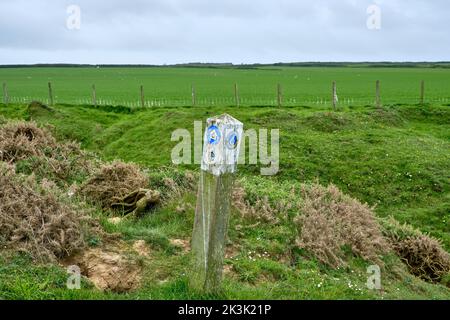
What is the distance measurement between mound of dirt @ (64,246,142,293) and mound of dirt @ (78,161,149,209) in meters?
2.94

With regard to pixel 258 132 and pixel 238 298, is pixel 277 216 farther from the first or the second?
pixel 258 132

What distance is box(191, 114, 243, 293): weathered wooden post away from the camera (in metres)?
6.66

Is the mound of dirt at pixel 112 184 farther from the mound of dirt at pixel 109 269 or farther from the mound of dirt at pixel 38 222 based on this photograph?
the mound of dirt at pixel 109 269

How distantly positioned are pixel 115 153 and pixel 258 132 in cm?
679

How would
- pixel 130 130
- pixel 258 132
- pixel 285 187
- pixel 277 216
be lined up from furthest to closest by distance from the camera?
1. pixel 130 130
2. pixel 258 132
3. pixel 285 187
4. pixel 277 216

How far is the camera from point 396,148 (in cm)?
2312

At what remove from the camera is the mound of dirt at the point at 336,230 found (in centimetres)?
966

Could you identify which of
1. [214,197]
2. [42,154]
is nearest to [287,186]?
[42,154]

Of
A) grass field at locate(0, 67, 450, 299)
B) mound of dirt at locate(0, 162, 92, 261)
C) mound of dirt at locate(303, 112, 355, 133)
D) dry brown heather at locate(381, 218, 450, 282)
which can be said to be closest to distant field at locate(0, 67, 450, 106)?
grass field at locate(0, 67, 450, 299)

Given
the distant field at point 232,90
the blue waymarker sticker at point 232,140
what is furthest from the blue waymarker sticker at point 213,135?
the distant field at point 232,90

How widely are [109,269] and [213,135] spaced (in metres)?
2.65

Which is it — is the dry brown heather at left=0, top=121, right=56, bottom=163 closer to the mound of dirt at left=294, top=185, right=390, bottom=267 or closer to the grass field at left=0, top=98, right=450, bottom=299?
the grass field at left=0, top=98, right=450, bottom=299

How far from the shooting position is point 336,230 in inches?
409

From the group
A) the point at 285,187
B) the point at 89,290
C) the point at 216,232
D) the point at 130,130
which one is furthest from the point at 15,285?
the point at 130,130
